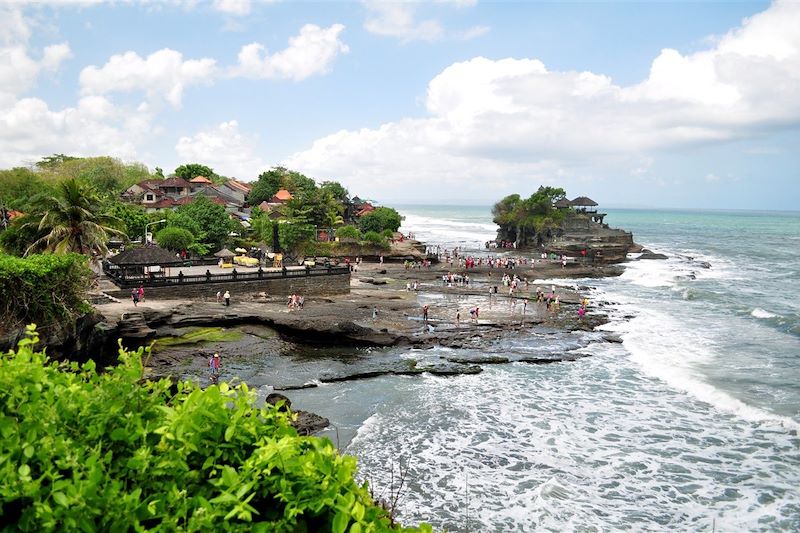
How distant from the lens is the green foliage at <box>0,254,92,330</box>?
61.9ft

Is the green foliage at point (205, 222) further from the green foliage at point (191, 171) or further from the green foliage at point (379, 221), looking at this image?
the green foliage at point (191, 171)

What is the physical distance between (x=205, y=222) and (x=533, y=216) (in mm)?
47548

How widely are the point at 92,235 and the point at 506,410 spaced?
23.8 m

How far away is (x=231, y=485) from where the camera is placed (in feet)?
12.8

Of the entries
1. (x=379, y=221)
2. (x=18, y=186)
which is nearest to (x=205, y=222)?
(x=379, y=221)

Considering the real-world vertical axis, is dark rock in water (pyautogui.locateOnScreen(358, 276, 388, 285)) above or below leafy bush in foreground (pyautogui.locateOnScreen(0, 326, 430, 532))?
below

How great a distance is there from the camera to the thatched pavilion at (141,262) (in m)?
32.8

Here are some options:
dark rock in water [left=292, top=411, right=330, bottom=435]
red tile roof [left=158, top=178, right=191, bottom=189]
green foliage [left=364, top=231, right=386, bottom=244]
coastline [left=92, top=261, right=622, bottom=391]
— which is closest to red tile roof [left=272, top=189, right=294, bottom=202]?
red tile roof [left=158, top=178, right=191, bottom=189]

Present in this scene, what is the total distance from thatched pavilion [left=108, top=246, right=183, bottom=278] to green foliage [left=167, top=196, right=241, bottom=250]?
1553 cm

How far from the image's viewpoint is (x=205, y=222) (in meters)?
51.9

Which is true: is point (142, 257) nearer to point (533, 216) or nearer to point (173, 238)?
point (173, 238)

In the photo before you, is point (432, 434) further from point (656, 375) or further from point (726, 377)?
point (726, 377)

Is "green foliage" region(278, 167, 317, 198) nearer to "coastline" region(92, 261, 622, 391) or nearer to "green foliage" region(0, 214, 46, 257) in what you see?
"coastline" region(92, 261, 622, 391)

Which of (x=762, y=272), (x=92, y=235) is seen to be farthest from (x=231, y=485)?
(x=762, y=272)
